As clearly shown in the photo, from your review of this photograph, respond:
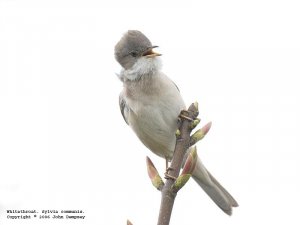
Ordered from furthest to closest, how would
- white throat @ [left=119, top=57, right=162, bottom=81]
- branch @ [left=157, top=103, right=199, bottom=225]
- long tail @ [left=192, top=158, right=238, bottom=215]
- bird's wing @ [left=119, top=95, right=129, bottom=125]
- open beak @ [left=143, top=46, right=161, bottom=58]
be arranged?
long tail @ [left=192, top=158, right=238, bottom=215]
bird's wing @ [left=119, top=95, right=129, bottom=125]
white throat @ [left=119, top=57, right=162, bottom=81]
open beak @ [left=143, top=46, right=161, bottom=58]
branch @ [left=157, top=103, right=199, bottom=225]

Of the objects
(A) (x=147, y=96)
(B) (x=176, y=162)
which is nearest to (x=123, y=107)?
(A) (x=147, y=96)

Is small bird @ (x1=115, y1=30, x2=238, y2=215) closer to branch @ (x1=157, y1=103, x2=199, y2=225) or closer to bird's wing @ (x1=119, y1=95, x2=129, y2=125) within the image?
bird's wing @ (x1=119, y1=95, x2=129, y2=125)

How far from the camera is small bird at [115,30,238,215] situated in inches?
203

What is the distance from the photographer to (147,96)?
17.5 ft

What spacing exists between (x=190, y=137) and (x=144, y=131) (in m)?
2.97

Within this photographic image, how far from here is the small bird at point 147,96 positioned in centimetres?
517

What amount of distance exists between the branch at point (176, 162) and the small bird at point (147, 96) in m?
2.27

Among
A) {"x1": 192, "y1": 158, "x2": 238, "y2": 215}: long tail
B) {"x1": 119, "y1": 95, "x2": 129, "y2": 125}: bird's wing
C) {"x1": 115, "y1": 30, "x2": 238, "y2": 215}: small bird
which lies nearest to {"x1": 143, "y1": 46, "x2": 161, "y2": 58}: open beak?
{"x1": 115, "y1": 30, "x2": 238, "y2": 215}: small bird

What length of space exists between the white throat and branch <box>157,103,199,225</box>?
92.1 inches

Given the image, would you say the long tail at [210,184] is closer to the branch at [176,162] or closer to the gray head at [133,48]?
the gray head at [133,48]

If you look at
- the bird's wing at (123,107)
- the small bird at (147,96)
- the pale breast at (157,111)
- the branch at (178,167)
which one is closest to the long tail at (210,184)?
the small bird at (147,96)

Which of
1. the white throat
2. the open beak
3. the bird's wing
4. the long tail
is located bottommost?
the long tail

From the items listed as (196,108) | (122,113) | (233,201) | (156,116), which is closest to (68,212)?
(196,108)

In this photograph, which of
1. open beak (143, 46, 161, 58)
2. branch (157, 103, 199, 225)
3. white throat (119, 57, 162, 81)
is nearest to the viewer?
branch (157, 103, 199, 225)
